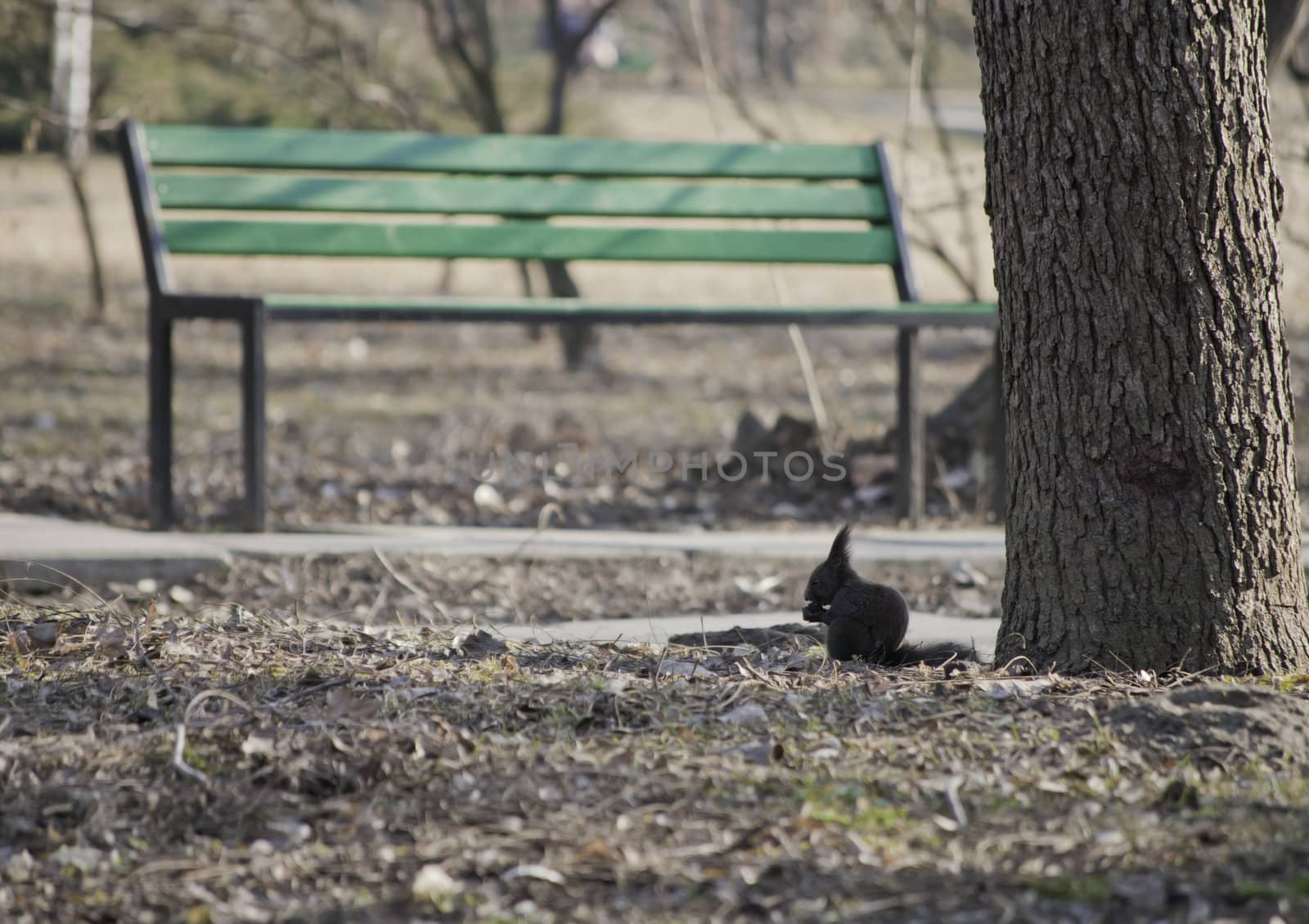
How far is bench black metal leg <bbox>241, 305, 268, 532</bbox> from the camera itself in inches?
219

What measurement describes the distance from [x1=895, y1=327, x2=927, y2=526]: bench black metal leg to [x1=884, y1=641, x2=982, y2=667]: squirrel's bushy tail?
101 inches

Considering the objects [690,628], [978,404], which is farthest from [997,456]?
[690,628]

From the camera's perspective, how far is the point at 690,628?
14.2 ft

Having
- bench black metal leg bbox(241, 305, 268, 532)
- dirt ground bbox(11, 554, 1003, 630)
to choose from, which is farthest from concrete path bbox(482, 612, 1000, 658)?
bench black metal leg bbox(241, 305, 268, 532)

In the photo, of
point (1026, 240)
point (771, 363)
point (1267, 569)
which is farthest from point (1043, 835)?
point (771, 363)

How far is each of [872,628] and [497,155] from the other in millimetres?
3827

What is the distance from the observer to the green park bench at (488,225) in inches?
224

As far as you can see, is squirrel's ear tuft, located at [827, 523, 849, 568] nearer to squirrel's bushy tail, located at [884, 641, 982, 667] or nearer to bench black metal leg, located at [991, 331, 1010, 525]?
squirrel's bushy tail, located at [884, 641, 982, 667]

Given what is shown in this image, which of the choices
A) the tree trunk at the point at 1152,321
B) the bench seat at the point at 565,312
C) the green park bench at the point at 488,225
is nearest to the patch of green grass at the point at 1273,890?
the tree trunk at the point at 1152,321

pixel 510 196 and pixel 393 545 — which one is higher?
pixel 510 196

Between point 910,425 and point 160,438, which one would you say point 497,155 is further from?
point 910,425

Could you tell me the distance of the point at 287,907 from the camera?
7.63ft

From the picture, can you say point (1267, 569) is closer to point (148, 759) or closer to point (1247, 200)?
point (1247, 200)

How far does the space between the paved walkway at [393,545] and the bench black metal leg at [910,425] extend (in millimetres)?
196
